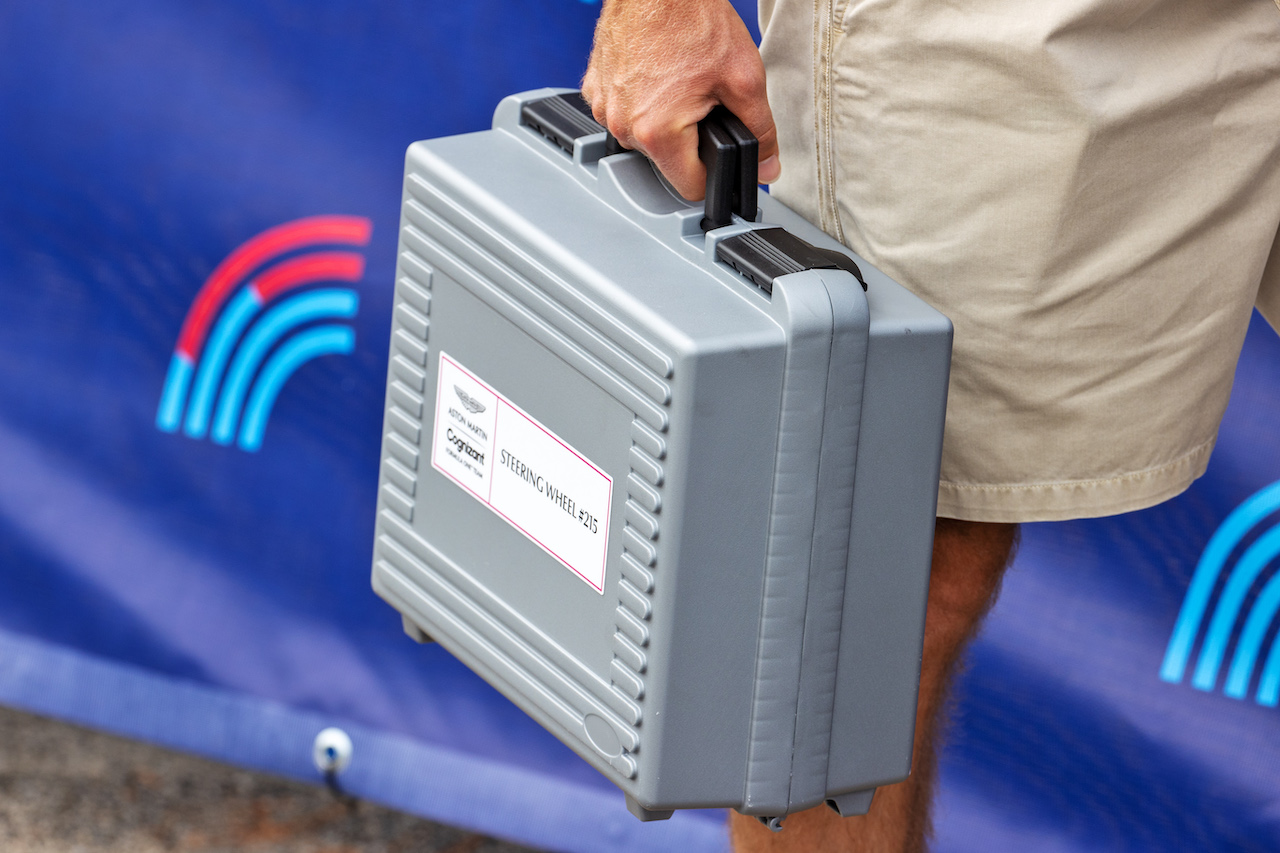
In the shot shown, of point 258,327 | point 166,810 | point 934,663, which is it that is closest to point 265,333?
point 258,327

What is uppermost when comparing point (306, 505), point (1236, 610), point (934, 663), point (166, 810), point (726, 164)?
point (726, 164)

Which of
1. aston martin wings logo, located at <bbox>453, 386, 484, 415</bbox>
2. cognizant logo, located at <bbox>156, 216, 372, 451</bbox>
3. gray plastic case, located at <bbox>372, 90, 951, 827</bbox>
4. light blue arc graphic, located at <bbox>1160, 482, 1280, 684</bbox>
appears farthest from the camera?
cognizant logo, located at <bbox>156, 216, 372, 451</bbox>

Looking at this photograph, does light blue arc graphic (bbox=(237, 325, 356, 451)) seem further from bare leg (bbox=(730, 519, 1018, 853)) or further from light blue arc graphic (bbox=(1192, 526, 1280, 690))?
light blue arc graphic (bbox=(1192, 526, 1280, 690))

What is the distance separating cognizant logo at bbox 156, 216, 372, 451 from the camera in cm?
156

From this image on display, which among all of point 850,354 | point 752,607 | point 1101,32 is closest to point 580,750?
point 752,607

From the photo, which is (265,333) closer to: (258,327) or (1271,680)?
(258,327)

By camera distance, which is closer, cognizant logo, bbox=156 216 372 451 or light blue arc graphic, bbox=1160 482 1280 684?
light blue arc graphic, bbox=1160 482 1280 684

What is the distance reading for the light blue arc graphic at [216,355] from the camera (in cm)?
162

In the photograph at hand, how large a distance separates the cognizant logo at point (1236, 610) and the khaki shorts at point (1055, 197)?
0.37 m

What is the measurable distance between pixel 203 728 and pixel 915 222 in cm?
114

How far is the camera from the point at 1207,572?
136cm

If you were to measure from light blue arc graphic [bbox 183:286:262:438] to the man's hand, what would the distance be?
833 millimetres

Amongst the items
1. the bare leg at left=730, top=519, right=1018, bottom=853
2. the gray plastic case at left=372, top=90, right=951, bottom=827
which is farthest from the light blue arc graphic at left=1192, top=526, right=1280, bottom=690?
the gray plastic case at left=372, top=90, right=951, bottom=827

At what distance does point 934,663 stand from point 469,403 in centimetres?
39
